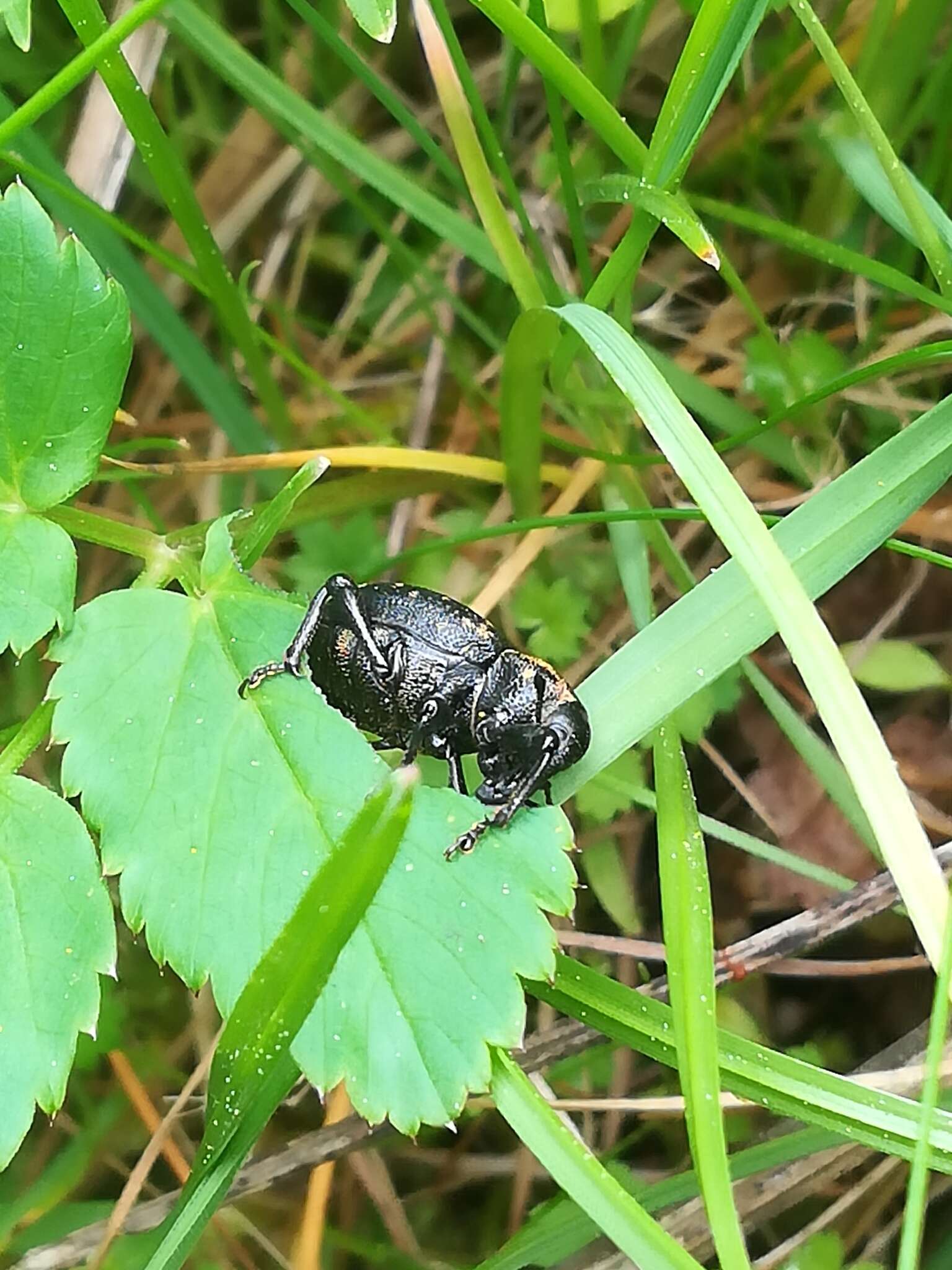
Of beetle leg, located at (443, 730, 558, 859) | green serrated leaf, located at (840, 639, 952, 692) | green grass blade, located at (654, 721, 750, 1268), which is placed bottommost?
green grass blade, located at (654, 721, 750, 1268)

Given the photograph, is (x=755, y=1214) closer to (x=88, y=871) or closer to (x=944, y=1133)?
(x=944, y=1133)

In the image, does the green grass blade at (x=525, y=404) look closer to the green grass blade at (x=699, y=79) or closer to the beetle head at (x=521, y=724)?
the green grass blade at (x=699, y=79)

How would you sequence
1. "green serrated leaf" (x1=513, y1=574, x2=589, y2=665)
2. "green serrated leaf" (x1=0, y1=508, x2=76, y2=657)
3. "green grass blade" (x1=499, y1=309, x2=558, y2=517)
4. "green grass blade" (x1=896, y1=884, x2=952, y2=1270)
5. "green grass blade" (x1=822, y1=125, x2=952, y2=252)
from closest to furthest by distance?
"green grass blade" (x1=896, y1=884, x2=952, y2=1270) → "green serrated leaf" (x1=0, y1=508, x2=76, y2=657) → "green grass blade" (x1=822, y1=125, x2=952, y2=252) → "green grass blade" (x1=499, y1=309, x2=558, y2=517) → "green serrated leaf" (x1=513, y1=574, x2=589, y2=665)

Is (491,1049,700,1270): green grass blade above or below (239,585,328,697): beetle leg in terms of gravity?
below

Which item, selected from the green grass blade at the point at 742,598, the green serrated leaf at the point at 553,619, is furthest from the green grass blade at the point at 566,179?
the green grass blade at the point at 742,598

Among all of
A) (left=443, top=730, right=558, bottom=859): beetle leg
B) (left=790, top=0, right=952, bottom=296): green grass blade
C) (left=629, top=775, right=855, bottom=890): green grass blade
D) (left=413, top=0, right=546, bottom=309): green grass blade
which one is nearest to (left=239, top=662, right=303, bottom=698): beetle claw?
(left=443, top=730, right=558, bottom=859): beetle leg

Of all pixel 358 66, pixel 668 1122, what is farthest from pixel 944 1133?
pixel 358 66

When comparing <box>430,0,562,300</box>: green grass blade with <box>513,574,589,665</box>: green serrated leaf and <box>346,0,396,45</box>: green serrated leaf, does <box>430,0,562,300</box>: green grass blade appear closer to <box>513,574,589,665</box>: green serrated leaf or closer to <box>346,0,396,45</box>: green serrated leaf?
<box>346,0,396,45</box>: green serrated leaf

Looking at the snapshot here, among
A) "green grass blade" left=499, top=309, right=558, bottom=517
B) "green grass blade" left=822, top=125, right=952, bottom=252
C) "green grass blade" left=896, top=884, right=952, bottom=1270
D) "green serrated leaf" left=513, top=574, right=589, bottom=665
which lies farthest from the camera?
"green serrated leaf" left=513, top=574, right=589, bottom=665
